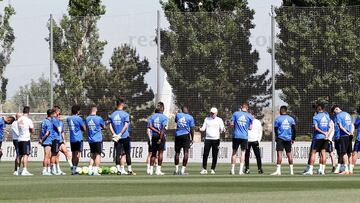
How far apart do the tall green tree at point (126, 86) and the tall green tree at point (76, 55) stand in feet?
2.01

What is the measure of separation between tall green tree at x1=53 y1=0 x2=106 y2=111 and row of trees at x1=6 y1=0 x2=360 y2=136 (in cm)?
6

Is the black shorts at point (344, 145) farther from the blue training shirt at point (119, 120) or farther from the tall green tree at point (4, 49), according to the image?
the tall green tree at point (4, 49)

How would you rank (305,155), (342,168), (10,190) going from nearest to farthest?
(10,190)
(342,168)
(305,155)

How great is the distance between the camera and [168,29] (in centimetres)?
4966

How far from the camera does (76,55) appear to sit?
55000 mm

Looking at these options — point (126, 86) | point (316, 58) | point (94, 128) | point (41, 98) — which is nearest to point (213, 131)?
point (94, 128)

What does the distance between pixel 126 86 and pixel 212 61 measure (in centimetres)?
424

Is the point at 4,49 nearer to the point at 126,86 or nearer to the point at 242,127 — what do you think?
the point at 126,86

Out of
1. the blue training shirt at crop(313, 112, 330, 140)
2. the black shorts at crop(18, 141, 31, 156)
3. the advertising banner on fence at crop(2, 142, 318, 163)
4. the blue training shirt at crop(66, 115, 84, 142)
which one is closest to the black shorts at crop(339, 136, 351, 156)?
the blue training shirt at crop(313, 112, 330, 140)

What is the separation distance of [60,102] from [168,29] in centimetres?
617

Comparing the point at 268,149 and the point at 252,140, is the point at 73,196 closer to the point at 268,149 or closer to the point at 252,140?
the point at 252,140

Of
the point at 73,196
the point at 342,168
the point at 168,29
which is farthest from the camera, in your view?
the point at 168,29

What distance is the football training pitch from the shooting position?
19953 mm

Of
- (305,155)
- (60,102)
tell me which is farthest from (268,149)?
(60,102)
